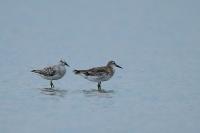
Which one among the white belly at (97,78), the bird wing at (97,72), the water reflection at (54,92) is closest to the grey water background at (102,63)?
the water reflection at (54,92)

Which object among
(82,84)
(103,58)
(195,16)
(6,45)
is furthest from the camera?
(195,16)

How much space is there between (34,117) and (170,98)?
282 cm

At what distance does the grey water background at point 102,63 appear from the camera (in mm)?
12266

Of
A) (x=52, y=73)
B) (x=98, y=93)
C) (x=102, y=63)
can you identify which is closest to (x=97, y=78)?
(x=98, y=93)

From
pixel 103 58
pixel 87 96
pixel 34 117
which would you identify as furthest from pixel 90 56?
pixel 34 117

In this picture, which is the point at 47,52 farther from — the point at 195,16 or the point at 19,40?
the point at 195,16

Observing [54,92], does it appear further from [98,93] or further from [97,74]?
[97,74]

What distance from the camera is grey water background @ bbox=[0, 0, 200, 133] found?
1227 centimetres

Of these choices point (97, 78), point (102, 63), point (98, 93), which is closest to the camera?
point (98, 93)

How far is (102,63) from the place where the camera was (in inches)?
709

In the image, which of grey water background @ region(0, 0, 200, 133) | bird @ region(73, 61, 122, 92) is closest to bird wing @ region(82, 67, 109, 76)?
bird @ region(73, 61, 122, 92)

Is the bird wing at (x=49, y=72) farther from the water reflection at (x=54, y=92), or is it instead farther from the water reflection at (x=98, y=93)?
the water reflection at (x=98, y=93)

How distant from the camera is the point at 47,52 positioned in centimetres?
1939

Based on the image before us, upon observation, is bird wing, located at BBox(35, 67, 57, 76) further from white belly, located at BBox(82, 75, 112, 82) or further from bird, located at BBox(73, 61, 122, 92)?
white belly, located at BBox(82, 75, 112, 82)
